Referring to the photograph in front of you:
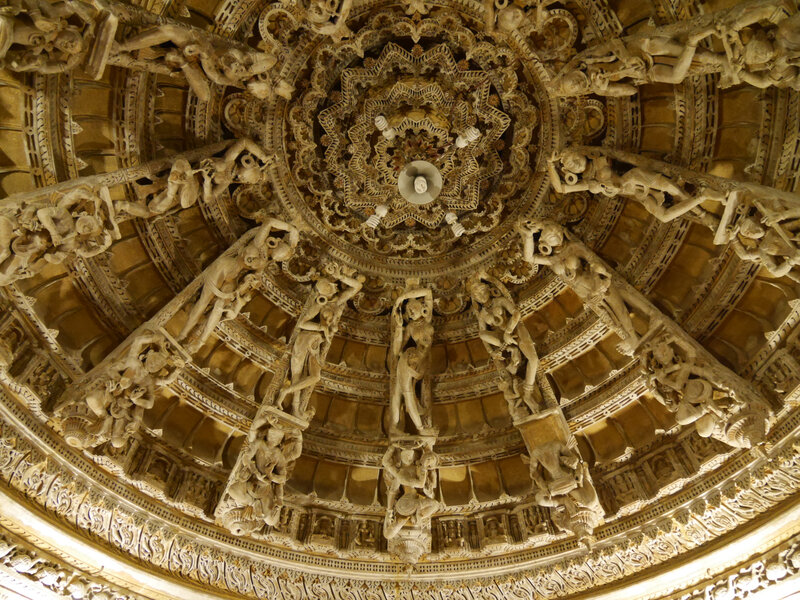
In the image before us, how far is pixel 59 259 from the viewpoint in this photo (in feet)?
24.9

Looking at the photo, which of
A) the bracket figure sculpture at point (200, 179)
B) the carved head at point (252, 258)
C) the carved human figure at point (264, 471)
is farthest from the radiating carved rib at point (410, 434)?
the bracket figure sculpture at point (200, 179)

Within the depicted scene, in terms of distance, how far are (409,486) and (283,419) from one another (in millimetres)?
2089

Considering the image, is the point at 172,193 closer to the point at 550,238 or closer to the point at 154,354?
the point at 154,354

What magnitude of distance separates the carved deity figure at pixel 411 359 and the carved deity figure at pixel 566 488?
1.79m

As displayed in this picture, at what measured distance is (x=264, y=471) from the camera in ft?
29.5

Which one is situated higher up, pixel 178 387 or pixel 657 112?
pixel 657 112

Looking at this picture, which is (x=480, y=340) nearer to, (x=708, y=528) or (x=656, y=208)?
(x=656, y=208)

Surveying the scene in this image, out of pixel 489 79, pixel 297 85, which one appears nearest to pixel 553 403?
pixel 489 79

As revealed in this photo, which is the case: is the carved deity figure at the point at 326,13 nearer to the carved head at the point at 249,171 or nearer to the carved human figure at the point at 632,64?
the carved head at the point at 249,171

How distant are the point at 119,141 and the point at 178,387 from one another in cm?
364

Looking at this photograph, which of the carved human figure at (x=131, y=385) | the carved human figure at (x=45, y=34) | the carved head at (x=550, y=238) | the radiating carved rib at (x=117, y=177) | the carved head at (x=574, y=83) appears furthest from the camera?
the carved head at (x=550, y=238)

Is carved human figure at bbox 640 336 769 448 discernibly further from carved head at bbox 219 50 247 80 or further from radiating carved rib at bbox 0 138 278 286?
carved head at bbox 219 50 247 80

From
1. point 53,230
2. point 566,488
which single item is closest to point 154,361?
point 53,230

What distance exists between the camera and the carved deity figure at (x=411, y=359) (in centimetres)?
996
